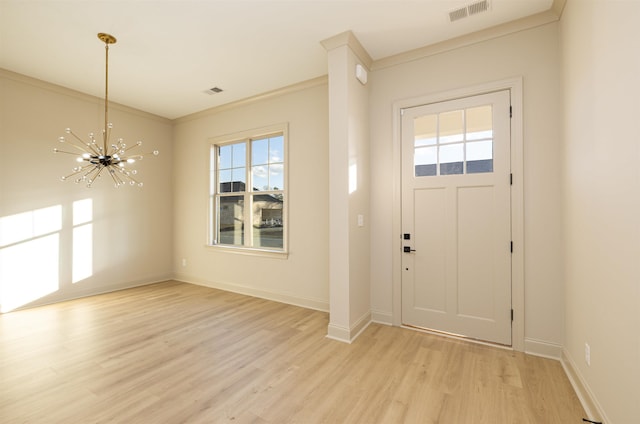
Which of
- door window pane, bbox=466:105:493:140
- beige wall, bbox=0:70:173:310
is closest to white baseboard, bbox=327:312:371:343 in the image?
door window pane, bbox=466:105:493:140

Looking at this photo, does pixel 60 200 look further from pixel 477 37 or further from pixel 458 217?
pixel 477 37

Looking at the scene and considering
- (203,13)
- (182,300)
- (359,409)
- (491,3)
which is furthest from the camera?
(182,300)

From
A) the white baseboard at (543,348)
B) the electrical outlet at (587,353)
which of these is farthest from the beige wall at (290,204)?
the electrical outlet at (587,353)

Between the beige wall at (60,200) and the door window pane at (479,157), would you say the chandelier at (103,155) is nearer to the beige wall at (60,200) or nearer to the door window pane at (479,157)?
the beige wall at (60,200)

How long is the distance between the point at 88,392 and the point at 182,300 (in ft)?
7.31

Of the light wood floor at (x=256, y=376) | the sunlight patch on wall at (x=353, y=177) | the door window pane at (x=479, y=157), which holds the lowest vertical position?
the light wood floor at (x=256, y=376)

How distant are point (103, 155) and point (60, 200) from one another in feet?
5.35

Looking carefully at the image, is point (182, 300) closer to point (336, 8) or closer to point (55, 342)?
point (55, 342)

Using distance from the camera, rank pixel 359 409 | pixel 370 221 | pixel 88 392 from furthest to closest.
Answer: pixel 370 221 → pixel 88 392 → pixel 359 409

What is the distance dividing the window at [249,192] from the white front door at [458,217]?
193 centimetres

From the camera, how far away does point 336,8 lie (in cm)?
257

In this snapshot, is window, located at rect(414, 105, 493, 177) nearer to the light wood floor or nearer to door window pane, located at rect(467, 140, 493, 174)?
door window pane, located at rect(467, 140, 493, 174)

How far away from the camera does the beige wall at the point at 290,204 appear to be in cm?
392

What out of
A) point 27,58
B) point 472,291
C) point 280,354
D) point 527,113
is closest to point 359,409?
point 280,354
